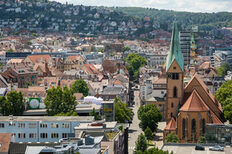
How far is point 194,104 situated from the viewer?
87.8 meters

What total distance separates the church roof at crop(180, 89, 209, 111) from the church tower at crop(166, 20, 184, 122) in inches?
153

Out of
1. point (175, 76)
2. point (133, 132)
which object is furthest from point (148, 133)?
point (175, 76)

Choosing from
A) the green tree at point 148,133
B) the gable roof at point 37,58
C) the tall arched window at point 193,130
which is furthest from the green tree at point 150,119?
the gable roof at point 37,58

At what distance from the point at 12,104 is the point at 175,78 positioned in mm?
26621

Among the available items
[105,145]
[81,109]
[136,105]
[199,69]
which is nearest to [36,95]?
[81,109]

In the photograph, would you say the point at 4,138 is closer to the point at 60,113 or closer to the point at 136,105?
the point at 60,113

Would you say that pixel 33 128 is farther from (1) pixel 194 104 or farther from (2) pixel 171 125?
(1) pixel 194 104

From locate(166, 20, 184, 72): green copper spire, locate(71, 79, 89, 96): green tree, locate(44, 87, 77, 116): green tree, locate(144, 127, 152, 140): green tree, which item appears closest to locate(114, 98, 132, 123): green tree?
locate(144, 127, 152, 140): green tree

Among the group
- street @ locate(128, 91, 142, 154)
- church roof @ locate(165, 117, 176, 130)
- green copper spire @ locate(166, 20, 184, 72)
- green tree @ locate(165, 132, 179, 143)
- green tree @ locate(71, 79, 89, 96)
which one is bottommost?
street @ locate(128, 91, 142, 154)

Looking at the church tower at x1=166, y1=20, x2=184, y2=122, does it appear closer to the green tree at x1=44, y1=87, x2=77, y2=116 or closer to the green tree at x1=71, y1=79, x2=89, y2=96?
the green tree at x1=44, y1=87, x2=77, y2=116

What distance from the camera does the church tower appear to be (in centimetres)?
9244

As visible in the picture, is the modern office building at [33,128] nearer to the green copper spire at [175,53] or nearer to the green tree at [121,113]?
the green tree at [121,113]

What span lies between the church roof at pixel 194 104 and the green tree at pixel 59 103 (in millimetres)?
17233

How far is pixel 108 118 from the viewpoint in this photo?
8862 centimetres
